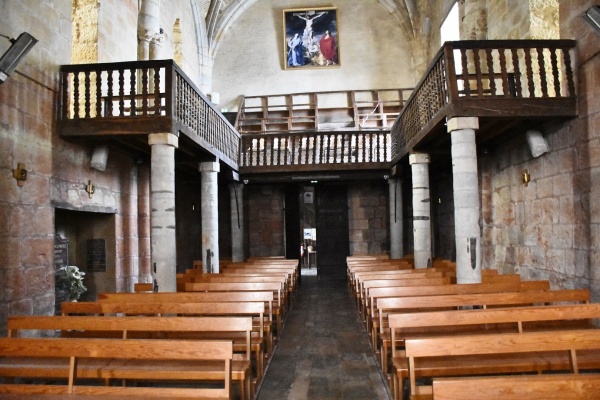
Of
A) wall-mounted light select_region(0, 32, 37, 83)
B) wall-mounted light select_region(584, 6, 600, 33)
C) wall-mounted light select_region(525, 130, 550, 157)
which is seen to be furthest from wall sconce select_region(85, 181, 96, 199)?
wall-mounted light select_region(584, 6, 600, 33)

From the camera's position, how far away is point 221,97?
59.0ft

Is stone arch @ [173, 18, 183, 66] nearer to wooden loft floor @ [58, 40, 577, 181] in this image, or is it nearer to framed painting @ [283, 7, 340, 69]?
wooden loft floor @ [58, 40, 577, 181]

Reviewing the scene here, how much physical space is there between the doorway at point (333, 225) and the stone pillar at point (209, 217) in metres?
5.76

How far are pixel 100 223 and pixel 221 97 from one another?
34.8 ft

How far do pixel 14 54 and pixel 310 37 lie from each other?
1414cm

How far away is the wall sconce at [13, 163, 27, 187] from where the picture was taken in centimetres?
557

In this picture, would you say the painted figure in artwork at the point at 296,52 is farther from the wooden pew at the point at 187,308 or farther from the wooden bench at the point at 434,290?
the wooden pew at the point at 187,308

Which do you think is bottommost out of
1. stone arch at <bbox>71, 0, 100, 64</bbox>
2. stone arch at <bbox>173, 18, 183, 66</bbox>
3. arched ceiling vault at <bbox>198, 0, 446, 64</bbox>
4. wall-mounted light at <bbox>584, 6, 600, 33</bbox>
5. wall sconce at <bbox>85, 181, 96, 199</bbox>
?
wall sconce at <bbox>85, 181, 96, 199</bbox>

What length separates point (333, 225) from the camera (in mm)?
14898

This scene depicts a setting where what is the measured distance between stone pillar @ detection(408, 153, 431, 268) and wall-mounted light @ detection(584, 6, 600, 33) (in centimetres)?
406

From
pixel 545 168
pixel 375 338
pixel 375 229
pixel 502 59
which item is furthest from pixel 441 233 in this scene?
pixel 375 338

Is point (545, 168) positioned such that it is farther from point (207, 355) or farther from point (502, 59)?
point (207, 355)

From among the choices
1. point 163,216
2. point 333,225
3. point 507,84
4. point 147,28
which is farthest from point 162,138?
point 333,225

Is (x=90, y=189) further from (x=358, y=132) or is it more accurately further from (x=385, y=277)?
(x=358, y=132)
